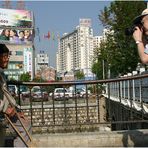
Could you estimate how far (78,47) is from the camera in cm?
14738

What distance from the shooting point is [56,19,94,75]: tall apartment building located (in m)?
141

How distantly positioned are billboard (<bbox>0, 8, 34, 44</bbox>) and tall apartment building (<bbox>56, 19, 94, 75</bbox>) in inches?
920

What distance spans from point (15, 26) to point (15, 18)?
6.95 ft

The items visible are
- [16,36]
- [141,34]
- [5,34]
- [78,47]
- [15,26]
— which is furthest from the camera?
[78,47]

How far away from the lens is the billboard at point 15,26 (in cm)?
10925

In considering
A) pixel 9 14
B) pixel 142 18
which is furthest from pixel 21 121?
pixel 9 14

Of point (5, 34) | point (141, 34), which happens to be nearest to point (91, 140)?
point (141, 34)

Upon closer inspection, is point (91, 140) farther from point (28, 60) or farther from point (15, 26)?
point (28, 60)

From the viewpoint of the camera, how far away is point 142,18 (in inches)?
182

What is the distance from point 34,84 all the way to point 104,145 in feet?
4.57

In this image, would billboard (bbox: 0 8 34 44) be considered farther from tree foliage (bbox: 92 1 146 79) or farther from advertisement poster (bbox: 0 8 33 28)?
tree foliage (bbox: 92 1 146 79)

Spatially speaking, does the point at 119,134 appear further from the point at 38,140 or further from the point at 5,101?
the point at 5,101

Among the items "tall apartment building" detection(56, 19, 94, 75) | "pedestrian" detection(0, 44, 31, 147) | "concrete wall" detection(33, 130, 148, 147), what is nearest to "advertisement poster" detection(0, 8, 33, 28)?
"tall apartment building" detection(56, 19, 94, 75)

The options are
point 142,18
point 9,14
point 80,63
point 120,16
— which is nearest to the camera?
point 142,18
